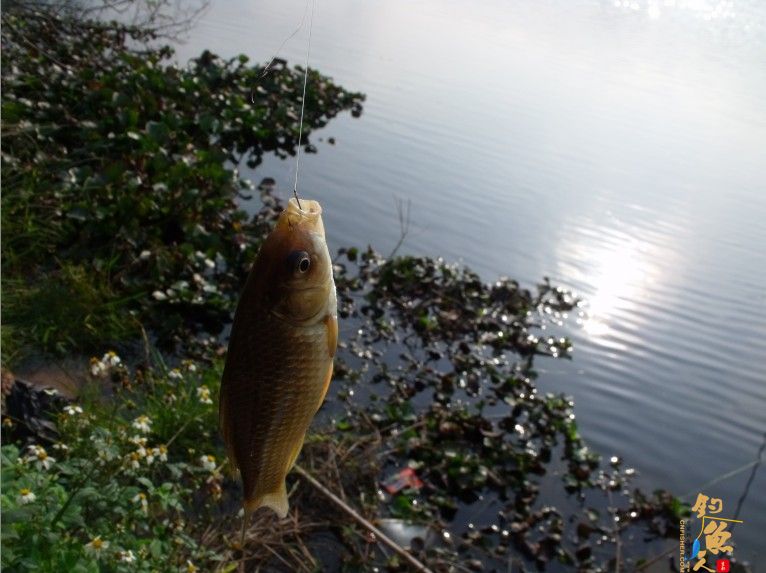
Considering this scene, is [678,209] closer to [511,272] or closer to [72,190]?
[511,272]

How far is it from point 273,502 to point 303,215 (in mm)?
582

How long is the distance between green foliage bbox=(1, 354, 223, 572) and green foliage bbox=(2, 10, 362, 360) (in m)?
1.26

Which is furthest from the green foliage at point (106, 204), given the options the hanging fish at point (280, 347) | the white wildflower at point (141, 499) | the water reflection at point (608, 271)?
the hanging fish at point (280, 347)

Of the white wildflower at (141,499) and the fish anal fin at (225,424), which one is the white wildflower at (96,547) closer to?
the white wildflower at (141,499)

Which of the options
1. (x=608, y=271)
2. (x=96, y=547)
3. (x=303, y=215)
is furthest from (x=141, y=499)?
(x=608, y=271)

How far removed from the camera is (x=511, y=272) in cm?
859

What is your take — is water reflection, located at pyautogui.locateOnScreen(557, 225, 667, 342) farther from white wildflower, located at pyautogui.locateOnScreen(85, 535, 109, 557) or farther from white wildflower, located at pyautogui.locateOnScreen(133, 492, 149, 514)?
white wildflower, located at pyautogui.locateOnScreen(85, 535, 109, 557)

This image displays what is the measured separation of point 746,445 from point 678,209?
17.2 feet

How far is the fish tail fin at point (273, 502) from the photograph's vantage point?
1.49 m

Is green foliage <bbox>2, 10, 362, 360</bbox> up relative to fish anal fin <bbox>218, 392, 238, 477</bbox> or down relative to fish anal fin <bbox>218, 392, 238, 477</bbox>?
down

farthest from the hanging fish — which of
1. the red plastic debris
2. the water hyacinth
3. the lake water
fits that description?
the lake water

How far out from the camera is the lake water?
6750 mm

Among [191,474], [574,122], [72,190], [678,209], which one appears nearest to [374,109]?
[574,122]

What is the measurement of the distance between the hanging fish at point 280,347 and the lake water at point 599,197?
16.4 feet
